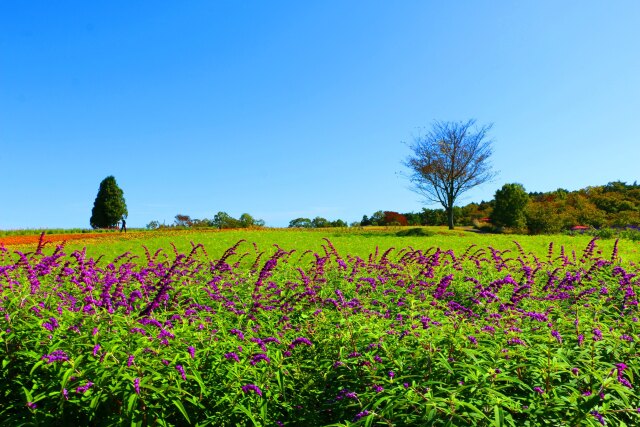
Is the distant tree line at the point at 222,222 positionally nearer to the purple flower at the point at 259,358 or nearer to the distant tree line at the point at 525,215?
the distant tree line at the point at 525,215

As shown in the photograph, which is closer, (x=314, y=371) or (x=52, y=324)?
(x=52, y=324)

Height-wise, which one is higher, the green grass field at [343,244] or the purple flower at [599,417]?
the green grass field at [343,244]

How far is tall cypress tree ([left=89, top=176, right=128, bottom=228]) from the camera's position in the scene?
200 ft

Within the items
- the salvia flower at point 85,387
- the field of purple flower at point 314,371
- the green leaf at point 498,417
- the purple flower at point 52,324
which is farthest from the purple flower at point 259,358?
the purple flower at point 52,324

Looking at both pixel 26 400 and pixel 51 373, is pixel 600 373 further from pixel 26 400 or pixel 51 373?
pixel 26 400

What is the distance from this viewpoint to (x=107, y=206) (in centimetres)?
6072

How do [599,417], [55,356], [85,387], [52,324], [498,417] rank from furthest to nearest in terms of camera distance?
1. [52,324]
2. [55,356]
3. [85,387]
4. [599,417]
5. [498,417]

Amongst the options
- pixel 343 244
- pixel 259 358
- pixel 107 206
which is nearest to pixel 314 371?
pixel 259 358

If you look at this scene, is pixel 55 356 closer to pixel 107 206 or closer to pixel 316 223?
pixel 316 223

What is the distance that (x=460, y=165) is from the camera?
44656mm

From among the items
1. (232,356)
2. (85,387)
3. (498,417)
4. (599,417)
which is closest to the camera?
(498,417)

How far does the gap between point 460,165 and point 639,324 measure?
41.9 meters

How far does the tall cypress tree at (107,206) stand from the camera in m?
60.9

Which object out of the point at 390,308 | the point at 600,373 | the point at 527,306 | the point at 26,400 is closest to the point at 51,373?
the point at 26,400
